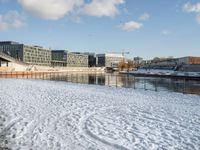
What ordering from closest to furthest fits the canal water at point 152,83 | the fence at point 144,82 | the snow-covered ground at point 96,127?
the snow-covered ground at point 96,127 < the canal water at point 152,83 < the fence at point 144,82

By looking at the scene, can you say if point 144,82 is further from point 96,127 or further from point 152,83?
A: point 96,127

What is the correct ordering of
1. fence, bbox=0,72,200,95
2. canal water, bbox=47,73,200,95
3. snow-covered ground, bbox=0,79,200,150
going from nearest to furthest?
snow-covered ground, bbox=0,79,200,150 < canal water, bbox=47,73,200,95 < fence, bbox=0,72,200,95

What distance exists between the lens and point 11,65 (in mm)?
99000

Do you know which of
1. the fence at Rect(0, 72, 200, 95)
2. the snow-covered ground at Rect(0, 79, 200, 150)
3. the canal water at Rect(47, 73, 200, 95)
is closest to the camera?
the snow-covered ground at Rect(0, 79, 200, 150)

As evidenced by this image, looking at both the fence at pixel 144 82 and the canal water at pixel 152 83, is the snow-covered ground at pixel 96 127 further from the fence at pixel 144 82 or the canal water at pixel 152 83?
the canal water at pixel 152 83

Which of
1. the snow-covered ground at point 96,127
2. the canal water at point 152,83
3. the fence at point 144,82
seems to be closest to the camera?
the snow-covered ground at point 96,127

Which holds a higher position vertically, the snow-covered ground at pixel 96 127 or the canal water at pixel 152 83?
the snow-covered ground at pixel 96 127

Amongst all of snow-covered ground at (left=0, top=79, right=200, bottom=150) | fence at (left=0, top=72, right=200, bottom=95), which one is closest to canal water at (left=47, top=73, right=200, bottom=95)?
fence at (left=0, top=72, right=200, bottom=95)

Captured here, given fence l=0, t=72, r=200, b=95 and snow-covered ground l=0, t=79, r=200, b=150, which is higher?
snow-covered ground l=0, t=79, r=200, b=150

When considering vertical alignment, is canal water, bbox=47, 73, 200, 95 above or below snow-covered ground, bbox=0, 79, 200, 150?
below

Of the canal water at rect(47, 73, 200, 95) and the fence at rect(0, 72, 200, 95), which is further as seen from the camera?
the fence at rect(0, 72, 200, 95)

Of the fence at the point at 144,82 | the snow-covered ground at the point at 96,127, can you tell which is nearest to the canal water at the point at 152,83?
the fence at the point at 144,82

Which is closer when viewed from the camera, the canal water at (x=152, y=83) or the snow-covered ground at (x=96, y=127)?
the snow-covered ground at (x=96, y=127)

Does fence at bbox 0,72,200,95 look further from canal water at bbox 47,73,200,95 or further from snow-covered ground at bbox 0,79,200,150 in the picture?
snow-covered ground at bbox 0,79,200,150
